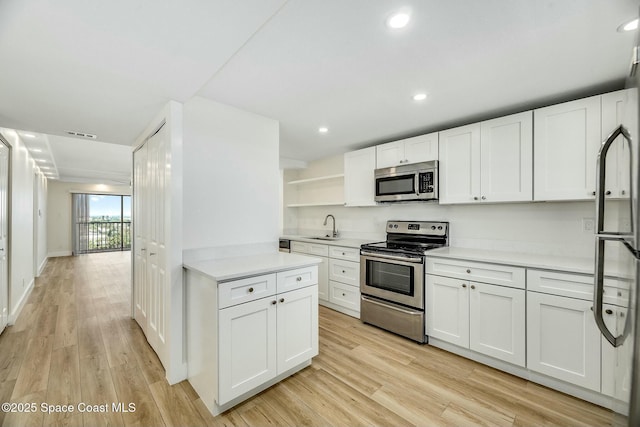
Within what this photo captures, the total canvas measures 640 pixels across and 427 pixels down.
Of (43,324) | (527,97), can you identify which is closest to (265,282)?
(527,97)

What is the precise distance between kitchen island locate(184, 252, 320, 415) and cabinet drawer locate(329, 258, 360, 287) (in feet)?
3.82

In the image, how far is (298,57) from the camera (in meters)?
1.70

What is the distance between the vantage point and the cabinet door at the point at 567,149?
82.4 inches

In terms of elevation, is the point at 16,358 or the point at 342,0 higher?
the point at 342,0

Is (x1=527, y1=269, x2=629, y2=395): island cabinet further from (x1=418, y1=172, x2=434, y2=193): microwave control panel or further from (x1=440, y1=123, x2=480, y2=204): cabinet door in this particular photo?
(x1=418, y1=172, x2=434, y2=193): microwave control panel

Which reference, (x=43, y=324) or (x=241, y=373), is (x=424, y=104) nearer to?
(x=241, y=373)

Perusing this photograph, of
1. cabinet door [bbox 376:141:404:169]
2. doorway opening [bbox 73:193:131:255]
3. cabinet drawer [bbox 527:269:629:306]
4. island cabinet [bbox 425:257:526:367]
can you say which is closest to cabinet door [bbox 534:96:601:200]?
cabinet drawer [bbox 527:269:629:306]

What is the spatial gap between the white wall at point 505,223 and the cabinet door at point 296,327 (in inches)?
74.6

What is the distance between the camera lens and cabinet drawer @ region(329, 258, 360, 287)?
334 cm

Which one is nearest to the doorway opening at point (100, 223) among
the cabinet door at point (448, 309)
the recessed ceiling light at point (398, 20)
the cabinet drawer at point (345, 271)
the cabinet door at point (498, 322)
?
the cabinet drawer at point (345, 271)

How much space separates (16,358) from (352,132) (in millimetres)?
3943

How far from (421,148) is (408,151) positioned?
6.4 inches

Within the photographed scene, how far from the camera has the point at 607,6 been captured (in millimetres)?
1290

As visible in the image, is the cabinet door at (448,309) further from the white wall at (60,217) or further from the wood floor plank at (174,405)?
the white wall at (60,217)
